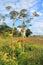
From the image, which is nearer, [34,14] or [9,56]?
[9,56]

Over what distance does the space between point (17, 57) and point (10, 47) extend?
69cm

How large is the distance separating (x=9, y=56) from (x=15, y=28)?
6.21 ft

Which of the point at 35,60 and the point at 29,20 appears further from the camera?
the point at 29,20

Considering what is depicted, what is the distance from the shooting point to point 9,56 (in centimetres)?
1412

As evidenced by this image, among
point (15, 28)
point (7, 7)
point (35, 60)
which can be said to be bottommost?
point (35, 60)

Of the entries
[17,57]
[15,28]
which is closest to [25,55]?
[17,57]

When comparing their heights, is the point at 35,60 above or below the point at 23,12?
below

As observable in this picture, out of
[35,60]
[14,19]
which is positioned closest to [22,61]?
[35,60]

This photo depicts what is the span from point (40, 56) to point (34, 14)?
97.6 inches

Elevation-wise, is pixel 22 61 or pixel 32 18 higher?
pixel 32 18

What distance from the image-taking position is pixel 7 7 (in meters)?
14.8

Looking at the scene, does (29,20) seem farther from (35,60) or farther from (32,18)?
(35,60)

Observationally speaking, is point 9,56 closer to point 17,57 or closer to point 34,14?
point 17,57

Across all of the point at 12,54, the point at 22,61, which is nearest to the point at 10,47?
the point at 12,54
